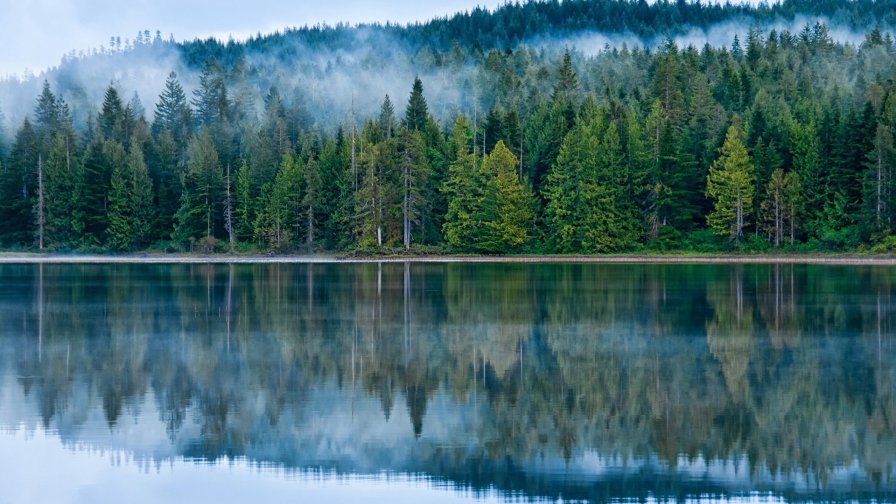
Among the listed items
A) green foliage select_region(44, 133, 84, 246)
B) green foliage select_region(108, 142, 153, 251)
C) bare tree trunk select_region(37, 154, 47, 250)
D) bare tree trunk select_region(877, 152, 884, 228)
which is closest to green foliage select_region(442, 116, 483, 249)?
green foliage select_region(108, 142, 153, 251)

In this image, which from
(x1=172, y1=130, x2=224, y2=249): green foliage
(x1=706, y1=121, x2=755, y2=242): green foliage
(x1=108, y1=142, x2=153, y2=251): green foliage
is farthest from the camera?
(x1=108, y1=142, x2=153, y2=251): green foliage

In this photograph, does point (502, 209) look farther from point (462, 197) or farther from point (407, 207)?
point (407, 207)

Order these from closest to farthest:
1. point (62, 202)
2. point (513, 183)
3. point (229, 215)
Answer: point (513, 183) < point (229, 215) < point (62, 202)

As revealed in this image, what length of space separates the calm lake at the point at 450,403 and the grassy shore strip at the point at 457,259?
41720 mm

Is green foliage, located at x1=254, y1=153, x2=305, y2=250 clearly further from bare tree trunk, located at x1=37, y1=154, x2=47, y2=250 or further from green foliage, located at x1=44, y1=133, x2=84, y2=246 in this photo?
bare tree trunk, located at x1=37, y1=154, x2=47, y2=250

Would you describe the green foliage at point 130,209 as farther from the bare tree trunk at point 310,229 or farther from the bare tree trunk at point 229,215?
the bare tree trunk at point 310,229

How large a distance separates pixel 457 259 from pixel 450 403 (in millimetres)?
67618

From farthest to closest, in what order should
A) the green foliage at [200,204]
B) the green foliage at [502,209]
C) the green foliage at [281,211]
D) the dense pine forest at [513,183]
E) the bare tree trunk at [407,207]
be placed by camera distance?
the green foliage at [200,204], the green foliage at [281,211], the bare tree trunk at [407,207], the green foliage at [502,209], the dense pine forest at [513,183]

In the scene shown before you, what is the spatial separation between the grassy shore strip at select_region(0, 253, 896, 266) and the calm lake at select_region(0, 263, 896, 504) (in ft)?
137

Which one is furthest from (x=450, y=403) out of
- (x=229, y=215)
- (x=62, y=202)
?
(x=62, y=202)

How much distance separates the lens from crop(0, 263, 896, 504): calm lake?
606 inches

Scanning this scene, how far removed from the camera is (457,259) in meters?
88.0

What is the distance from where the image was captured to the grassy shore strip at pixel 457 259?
79562 mm

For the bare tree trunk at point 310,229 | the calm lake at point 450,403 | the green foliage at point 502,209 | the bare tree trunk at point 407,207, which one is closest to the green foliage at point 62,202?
the bare tree trunk at point 310,229
